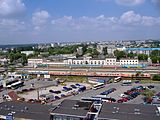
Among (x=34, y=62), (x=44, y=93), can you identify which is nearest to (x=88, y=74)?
(x=44, y=93)

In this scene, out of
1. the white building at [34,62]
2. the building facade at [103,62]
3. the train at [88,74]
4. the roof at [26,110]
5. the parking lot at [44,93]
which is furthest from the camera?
the white building at [34,62]

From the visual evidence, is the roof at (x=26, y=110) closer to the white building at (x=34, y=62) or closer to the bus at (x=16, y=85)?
the bus at (x=16, y=85)

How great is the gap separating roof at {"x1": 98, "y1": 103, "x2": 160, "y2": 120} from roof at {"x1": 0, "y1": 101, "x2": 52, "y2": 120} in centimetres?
228

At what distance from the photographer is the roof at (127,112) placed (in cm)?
886

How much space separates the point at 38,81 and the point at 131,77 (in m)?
8.67

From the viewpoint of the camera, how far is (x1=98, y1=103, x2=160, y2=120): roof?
886 centimetres

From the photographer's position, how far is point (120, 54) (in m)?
39.2

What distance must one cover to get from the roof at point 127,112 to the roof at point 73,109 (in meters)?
0.68

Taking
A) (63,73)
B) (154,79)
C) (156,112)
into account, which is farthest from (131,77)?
(156,112)

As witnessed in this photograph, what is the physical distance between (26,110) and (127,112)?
4.11 metres

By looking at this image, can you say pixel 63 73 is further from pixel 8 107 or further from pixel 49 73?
pixel 8 107

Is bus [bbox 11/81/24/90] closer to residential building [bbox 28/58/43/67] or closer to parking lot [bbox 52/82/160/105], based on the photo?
parking lot [bbox 52/82/160/105]

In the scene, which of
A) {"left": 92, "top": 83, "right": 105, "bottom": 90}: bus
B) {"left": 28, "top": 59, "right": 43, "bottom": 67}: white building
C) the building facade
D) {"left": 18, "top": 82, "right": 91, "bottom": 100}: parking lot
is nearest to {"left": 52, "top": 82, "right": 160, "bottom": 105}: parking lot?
{"left": 92, "top": 83, "right": 105, "bottom": 90}: bus

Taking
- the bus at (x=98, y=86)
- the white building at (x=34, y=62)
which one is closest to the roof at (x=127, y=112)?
the bus at (x=98, y=86)
